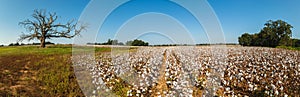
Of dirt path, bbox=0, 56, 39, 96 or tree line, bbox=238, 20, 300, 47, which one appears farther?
tree line, bbox=238, 20, 300, 47

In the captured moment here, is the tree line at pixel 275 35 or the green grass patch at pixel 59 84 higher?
the tree line at pixel 275 35

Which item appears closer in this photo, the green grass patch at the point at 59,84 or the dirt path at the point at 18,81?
the green grass patch at the point at 59,84

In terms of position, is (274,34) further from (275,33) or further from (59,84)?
(59,84)

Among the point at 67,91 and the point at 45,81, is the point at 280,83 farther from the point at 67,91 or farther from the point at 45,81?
the point at 45,81

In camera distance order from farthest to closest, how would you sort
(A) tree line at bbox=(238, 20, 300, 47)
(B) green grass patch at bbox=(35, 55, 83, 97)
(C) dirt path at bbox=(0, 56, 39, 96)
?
(A) tree line at bbox=(238, 20, 300, 47) → (C) dirt path at bbox=(0, 56, 39, 96) → (B) green grass patch at bbox=(35, 55, 83, 97)

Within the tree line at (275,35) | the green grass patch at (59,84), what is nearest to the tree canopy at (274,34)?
the tree line at (275,35)

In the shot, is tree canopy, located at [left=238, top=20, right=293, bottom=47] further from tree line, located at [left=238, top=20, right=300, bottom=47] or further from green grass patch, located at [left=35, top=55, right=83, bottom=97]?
green grass patch, located at [left=35, top=55, right=83, bottom=97]

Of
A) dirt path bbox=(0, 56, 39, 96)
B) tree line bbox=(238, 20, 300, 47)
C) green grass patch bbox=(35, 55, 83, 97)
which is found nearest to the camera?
green grass patch bbox=(35, 55, 83, 97)

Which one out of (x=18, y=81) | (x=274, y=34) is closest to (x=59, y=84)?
(x=18, y=81)

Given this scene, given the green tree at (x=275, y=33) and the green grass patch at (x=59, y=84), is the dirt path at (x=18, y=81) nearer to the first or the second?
the green grass patch at (x=59, y=84)

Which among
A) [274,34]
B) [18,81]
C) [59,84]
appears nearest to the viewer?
[59,84]

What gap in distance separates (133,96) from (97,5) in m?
3.93

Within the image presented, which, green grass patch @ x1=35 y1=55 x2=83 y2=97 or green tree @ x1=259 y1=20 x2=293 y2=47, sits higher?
green tree @ x1=259 y1=20 x2=293 y2=47

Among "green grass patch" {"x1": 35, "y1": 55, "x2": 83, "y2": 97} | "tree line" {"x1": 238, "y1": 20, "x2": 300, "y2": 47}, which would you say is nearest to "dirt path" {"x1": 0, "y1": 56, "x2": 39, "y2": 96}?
"green grass patch" {"x1": 35, "y1": 55, "x2": 83, "y2": 97}
